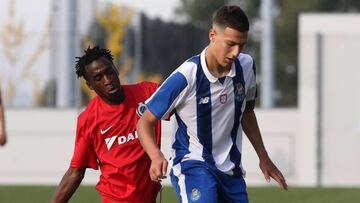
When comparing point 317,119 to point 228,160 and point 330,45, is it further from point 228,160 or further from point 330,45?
point 228,160

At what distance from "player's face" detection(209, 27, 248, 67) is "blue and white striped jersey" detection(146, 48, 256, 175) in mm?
166

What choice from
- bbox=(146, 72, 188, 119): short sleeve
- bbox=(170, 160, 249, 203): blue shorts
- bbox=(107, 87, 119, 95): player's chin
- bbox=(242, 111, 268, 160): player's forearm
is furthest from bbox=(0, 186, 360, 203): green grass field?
bbox=(146, 72, 188, 119): short sleeve

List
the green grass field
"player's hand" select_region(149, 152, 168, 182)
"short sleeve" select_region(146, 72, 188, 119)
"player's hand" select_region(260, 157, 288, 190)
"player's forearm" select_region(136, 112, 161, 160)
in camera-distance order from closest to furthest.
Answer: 1. "player's hand" select_region(149, 152, 168, 182)
2. "player's forearm" select_region(136, 112, 161, 160)
3. "short sleeve" select_region(146, 72, 188, 119)
4. "player's hand" select_region(260, 157, 288, 190)
5. the green grass field

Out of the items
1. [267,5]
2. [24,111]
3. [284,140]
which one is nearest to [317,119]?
[284,140]

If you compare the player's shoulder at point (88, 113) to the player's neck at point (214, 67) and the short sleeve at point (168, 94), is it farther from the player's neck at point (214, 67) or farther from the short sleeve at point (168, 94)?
the player's neck at point (214, 67)

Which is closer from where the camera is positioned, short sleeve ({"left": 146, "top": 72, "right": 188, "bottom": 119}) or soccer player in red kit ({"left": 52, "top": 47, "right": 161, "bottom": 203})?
short sleeve ({"left": 146, "top": 72, "right": 188, "bottom": 119})

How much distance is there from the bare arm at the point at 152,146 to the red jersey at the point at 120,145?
0.94 meters

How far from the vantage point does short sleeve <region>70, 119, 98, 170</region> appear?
8.65 m

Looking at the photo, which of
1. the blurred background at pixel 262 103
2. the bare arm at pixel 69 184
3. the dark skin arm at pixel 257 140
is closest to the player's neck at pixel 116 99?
the bare arm at pixel 69 184

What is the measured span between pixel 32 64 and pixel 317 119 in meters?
6.36

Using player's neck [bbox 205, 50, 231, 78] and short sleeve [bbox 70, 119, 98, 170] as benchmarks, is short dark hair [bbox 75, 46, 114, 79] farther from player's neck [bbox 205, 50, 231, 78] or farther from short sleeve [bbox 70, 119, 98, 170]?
player's neck [bbox 205, 50, 231, 78]

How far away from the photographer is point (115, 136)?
8.62 meters

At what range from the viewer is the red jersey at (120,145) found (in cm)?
860

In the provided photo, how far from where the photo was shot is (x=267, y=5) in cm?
2814
